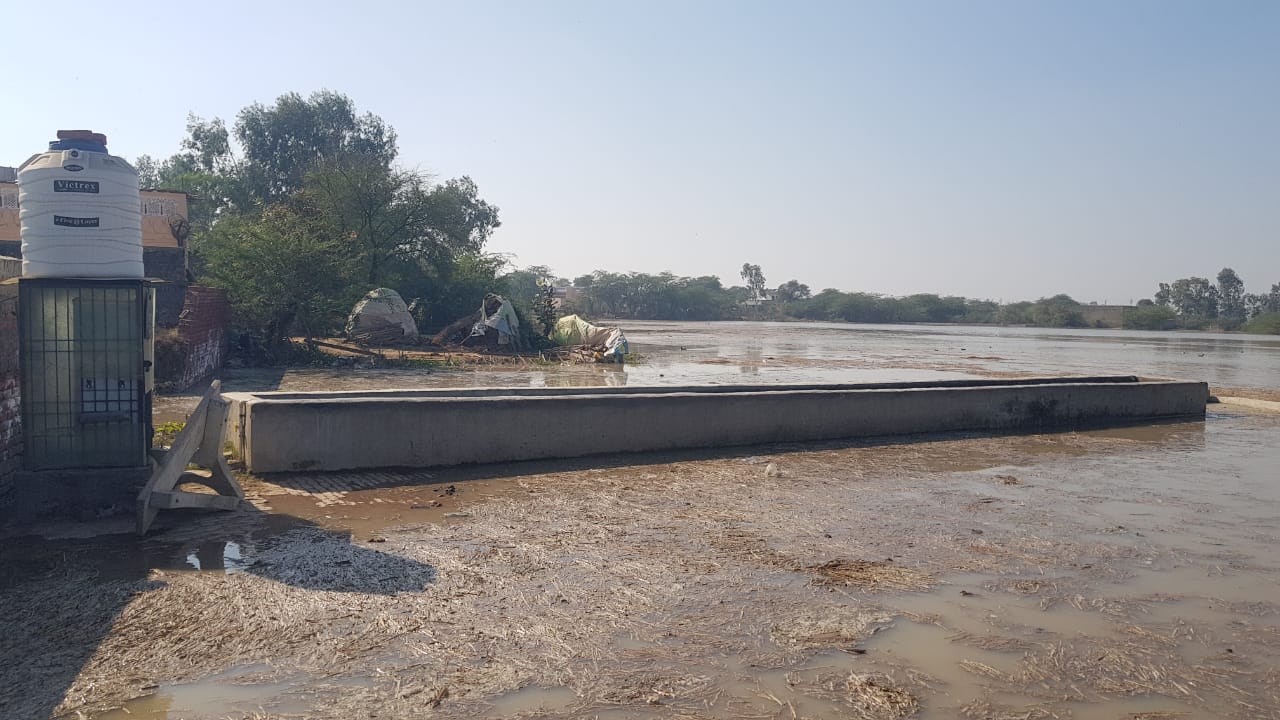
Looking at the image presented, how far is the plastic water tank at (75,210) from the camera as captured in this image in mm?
5598

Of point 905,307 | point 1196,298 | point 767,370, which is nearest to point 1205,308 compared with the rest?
point 1196,298

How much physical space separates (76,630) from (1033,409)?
38.6 ft

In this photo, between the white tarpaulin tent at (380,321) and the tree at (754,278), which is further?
the tree at (754,278)

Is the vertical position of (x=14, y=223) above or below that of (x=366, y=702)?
above

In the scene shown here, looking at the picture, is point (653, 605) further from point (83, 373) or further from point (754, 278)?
point (754, 278)

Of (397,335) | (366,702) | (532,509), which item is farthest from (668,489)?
(397,335)

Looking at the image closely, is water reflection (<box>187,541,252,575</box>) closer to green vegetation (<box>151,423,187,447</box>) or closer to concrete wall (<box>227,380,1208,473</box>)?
concrete wall (<box>227,380,1208,473</box>)

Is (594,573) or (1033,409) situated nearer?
(594,573)

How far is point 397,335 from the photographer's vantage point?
25.0 meters

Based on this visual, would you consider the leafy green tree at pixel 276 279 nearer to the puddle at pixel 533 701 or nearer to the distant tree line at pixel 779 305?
the puddle at pixel 533 701

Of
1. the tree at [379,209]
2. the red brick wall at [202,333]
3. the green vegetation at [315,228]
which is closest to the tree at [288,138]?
the green vegetation at [315,228]

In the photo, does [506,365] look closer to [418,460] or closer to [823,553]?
[418,460]

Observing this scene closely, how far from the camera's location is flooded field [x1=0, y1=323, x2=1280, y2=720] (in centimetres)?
360

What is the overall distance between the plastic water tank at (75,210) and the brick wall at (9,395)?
10.5 inches
